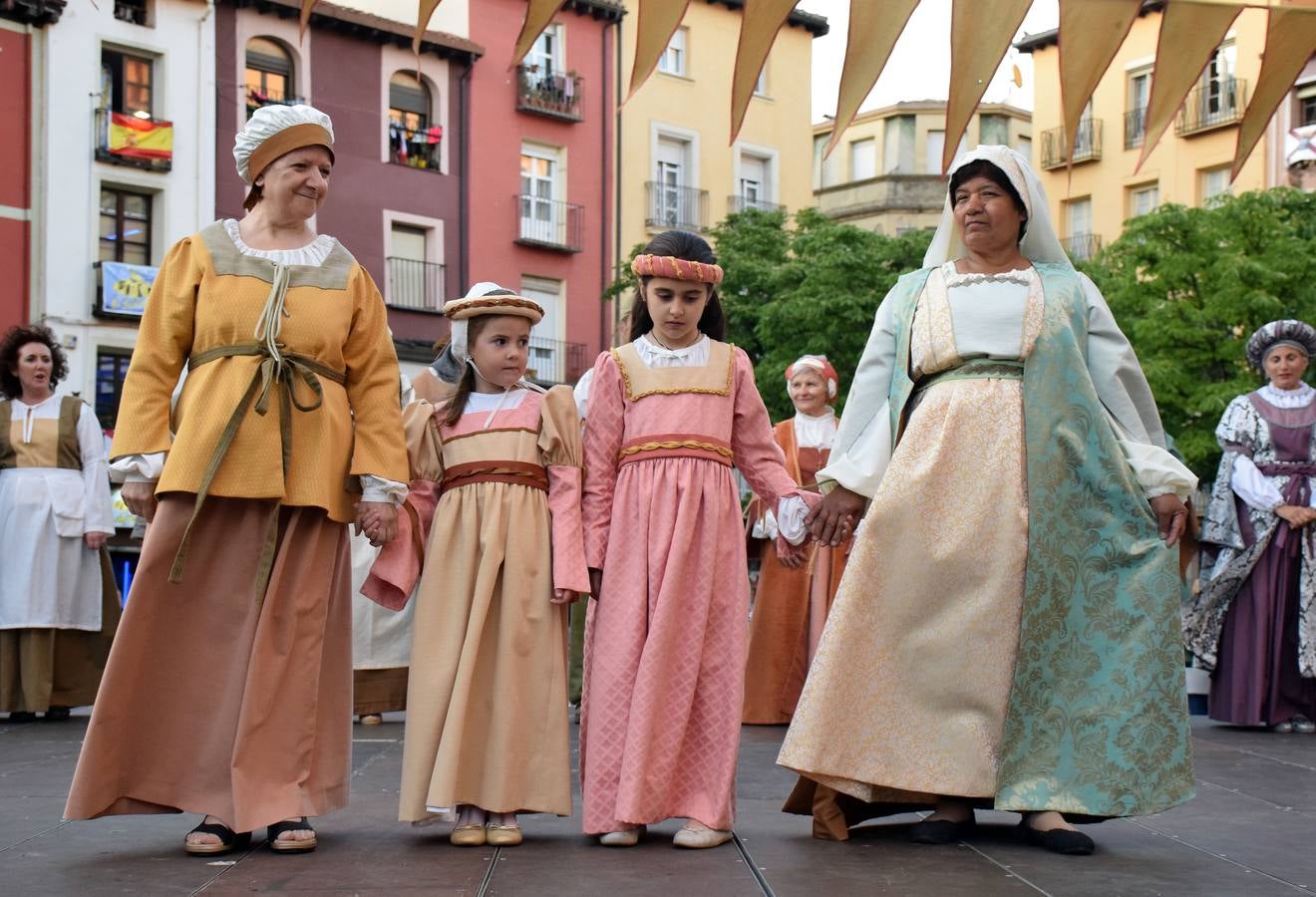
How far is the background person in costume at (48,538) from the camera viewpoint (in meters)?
9.59

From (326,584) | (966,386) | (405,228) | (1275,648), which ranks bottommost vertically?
(1275,648)

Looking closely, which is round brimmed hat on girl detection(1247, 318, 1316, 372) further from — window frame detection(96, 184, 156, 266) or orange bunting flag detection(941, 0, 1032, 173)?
window frame detection(96, 184, 156, 266)

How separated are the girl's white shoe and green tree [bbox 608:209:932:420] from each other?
2453 cm

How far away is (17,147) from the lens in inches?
1064

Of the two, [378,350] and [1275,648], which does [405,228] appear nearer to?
[1275,648]

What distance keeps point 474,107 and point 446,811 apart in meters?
29.2

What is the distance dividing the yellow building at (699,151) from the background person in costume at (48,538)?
25.0 metres

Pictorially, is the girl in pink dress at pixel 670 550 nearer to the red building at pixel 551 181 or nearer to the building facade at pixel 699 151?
the red building at pixel 551 181

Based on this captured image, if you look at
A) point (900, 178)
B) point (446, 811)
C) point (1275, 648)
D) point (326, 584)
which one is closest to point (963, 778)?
point (446, 811)

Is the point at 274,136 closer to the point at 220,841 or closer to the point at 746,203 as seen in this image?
the point at 220,841

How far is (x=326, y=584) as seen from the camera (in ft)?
16.3

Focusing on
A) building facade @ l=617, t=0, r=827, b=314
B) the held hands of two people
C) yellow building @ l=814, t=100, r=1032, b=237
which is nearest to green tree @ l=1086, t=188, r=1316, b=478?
building facade @ l=617, t=0, r=827, b=314

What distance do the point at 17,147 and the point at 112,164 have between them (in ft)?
4.73

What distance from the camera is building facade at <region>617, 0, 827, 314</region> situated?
35375 mm
